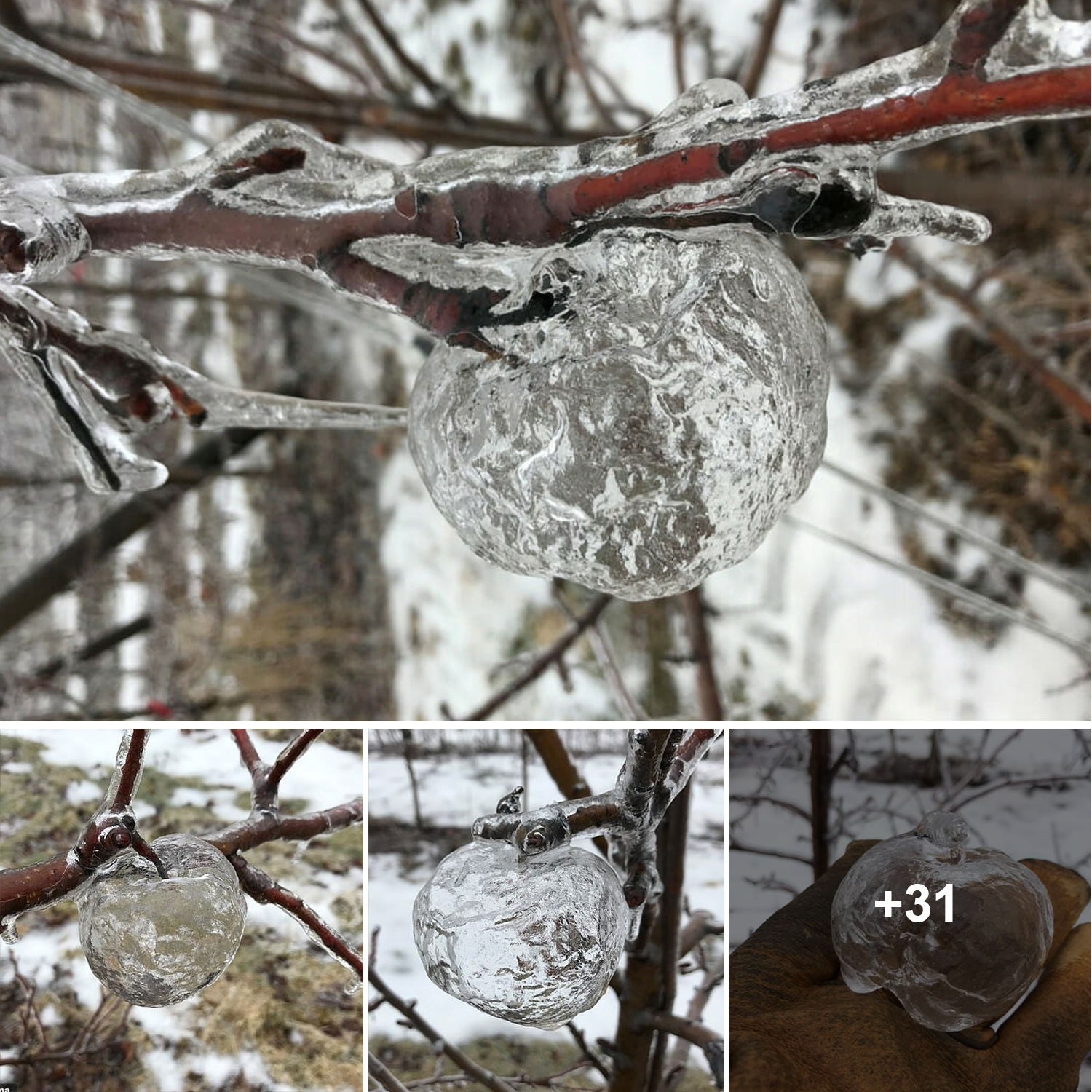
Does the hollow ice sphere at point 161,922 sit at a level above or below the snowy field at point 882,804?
below

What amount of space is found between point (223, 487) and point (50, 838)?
0.50 meters

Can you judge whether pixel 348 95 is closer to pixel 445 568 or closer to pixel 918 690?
pixel 445 568

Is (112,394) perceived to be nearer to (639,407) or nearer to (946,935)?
(639,407)

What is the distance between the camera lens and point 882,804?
15.3 inches

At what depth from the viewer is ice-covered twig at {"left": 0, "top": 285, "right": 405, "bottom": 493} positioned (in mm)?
244

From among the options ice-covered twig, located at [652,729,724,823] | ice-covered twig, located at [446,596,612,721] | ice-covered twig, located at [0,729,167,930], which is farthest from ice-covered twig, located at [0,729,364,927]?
ice-covered twig, located at [446,596,612,721]

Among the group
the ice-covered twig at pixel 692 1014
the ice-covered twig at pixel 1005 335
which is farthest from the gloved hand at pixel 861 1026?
the ice-covered twig at pixel 1005 335

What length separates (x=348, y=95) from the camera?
810 millimetres

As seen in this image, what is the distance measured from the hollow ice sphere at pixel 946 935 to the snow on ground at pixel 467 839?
0.18 feet

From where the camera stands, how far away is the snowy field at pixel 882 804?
0.38 metres

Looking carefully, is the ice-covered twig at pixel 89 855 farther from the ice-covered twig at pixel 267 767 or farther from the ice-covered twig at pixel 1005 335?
the ice-covered twig at pixel 1005 335

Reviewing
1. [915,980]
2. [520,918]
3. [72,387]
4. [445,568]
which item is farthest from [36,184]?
[445,568]

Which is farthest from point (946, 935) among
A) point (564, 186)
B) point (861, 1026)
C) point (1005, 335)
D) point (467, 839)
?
point (1005, 335)

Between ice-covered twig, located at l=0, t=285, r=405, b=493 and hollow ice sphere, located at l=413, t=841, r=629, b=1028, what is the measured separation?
141 millimetres
